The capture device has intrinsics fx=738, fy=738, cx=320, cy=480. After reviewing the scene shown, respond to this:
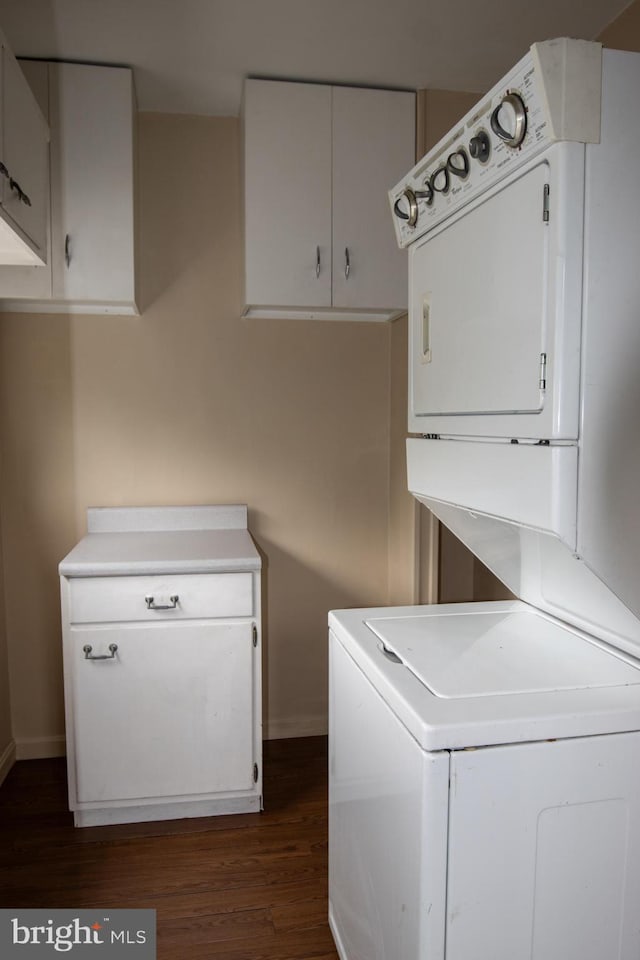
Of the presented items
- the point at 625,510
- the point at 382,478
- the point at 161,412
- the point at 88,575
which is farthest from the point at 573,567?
the point at 161,412

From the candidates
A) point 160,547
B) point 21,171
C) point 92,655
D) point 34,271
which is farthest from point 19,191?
point 92,655

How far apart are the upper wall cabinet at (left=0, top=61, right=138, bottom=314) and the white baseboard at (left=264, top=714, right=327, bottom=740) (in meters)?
1.79

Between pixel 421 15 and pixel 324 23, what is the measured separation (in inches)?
11.5

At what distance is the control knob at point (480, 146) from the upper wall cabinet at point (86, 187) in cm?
157

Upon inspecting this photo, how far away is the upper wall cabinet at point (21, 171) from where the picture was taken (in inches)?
72.4

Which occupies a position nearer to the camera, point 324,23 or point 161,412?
point 324,23

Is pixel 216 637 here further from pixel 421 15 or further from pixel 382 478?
pixel 421 15

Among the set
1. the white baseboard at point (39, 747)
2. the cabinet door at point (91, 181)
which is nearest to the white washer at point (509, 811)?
the cabinet door at point (91, 181)

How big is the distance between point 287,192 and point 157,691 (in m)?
1.75

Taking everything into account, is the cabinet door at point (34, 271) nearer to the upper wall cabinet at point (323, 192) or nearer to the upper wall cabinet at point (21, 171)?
the upper wall cabinet at point (21, 171)

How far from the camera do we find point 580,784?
3.77 feet

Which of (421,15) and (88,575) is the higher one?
(421,15)

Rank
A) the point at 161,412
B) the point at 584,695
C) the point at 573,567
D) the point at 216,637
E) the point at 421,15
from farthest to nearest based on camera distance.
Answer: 1. the point at 161,412
2. the point at 216,637
3. the point at 421,15
4. the point at 573,567
5. the point at 584,695

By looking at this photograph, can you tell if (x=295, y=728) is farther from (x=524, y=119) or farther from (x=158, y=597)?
(x=524, y=119)
